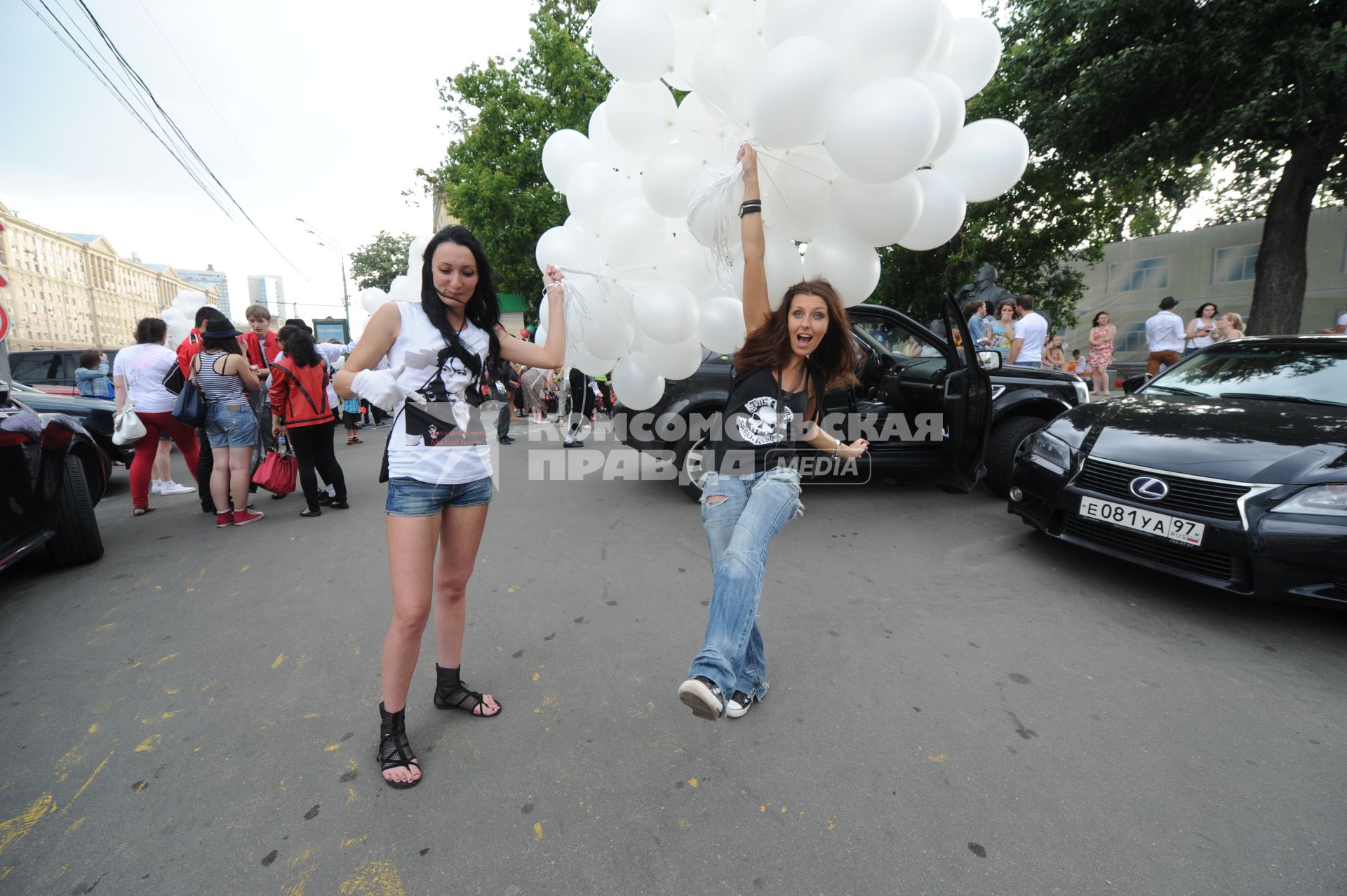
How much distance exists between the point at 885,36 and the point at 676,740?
106 inches

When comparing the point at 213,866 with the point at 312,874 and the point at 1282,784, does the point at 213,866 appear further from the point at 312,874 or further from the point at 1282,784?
the point at 1282,784

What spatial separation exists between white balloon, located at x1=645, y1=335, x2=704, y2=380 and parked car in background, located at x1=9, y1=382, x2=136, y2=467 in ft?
22.7

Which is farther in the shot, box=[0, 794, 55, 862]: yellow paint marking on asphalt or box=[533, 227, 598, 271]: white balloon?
box=[533, 227, 598, 271]: white balloon

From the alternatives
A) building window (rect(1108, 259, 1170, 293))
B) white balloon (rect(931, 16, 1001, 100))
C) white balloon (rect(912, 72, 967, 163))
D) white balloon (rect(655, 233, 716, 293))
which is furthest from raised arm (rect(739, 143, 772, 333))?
building window (rect(1108, 259, 1170, 293))

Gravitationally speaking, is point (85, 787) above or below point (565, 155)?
below

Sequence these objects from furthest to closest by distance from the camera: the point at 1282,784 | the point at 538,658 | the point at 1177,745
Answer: the point at 538,658 → the point at 1177,745 → the point at 1282,784

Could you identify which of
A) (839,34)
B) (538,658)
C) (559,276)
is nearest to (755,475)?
(559,276)

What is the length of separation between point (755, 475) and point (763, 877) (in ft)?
4.07

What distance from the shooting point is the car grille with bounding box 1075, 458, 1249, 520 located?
3.02m

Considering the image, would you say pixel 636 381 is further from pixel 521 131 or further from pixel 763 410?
pixel 521 131

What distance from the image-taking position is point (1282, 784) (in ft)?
6.54

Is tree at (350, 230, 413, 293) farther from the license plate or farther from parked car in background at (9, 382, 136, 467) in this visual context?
Answer: the license plate

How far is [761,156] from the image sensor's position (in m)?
2.45

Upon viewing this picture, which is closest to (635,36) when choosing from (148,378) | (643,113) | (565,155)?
(643,113)
